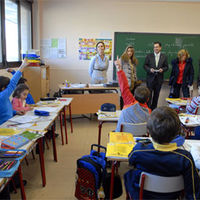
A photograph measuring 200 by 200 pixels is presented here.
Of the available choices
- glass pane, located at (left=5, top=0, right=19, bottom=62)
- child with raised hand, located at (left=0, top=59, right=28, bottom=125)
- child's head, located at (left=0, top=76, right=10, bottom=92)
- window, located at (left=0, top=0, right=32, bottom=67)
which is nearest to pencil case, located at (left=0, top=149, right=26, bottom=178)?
child with raised hand, located at (left=0, top=59, right=28, bottom=125)

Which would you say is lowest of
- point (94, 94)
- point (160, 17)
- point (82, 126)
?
point (82, 126)

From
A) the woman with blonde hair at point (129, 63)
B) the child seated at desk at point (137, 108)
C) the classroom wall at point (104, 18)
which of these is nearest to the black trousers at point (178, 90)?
the woman with blonde hair at point (129, 63)

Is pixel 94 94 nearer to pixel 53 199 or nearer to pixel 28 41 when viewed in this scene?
pixel 28 41

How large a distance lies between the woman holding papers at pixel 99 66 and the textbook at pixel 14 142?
3570 millimetres

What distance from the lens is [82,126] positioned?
15.6 ft

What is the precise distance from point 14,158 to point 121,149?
80 centimetres

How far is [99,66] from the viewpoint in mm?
5344

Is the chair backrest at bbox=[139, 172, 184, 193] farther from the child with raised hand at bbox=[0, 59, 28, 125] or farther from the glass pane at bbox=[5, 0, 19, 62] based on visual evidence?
the glass pane at bbox=[5, 0, 19, 62]

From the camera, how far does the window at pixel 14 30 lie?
4340 mm

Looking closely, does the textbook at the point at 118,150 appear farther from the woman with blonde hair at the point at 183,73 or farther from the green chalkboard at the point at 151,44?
the green chalkboard at the point at 151,44

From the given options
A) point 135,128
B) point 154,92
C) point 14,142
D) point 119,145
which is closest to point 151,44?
point 154,92

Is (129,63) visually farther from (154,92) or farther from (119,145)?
(119,145)

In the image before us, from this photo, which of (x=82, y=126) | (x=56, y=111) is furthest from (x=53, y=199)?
(x=82, y=126)

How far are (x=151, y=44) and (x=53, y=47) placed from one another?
2647 millimetres
